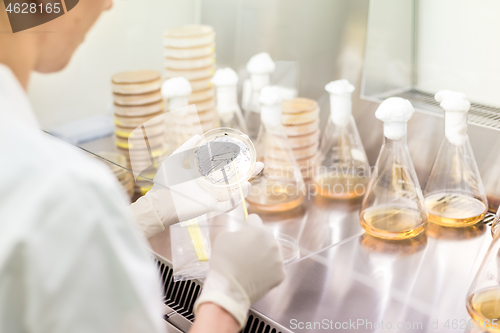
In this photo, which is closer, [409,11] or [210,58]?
[409,11]

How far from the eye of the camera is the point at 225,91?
1.27m

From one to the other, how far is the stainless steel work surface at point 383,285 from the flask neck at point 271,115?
351 millimetres

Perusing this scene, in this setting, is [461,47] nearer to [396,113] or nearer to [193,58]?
[396,113]

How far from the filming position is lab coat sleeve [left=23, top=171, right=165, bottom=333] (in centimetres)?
46

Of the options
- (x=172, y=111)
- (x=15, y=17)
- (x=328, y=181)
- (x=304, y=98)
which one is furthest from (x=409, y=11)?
(x=15, y=17)

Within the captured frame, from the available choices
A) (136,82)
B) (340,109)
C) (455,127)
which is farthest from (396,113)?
(136,82)

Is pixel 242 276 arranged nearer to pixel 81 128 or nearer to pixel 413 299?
pixel 413 299

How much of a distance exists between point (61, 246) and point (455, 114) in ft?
2.78

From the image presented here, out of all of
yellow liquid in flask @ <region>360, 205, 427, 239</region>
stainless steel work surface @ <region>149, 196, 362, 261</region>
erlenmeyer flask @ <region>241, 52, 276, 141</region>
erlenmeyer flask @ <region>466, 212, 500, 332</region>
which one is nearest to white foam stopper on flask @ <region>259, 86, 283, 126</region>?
erlenmeyer flask @ <region>241, 52, 276, 141</region>

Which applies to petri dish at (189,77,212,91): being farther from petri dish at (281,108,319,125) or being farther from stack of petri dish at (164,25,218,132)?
petri dish at (281,108,319,125)

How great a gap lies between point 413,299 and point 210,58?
881 mm

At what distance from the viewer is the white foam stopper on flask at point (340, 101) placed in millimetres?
1176

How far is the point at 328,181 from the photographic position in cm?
125

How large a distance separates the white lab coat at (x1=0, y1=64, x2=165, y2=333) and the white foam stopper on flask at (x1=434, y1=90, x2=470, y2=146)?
76cm
